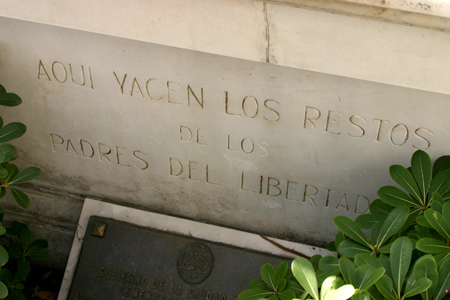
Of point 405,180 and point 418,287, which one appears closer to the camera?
point 418,287

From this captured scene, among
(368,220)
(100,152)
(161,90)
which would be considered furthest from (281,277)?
(100,152)

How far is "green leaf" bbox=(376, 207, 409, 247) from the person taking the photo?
2338 millimetres

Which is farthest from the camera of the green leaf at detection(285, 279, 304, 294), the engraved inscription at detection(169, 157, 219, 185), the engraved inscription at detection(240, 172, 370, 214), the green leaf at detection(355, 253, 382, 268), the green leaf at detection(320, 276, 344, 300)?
the engraved inscription at detection(169, 157, 219, 185)

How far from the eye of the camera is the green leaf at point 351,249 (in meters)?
2.35

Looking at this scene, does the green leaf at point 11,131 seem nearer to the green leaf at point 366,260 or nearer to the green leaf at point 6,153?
the green leaf at point 6,153

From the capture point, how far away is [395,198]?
257cm

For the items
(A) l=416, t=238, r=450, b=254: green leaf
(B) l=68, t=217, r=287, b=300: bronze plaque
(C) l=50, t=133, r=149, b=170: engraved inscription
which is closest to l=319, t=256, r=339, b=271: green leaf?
(A) l=416, t=238, r=450, b=254: green leaf

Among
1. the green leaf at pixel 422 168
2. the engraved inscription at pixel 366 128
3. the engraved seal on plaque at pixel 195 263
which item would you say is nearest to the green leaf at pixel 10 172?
the engraved seal on plaque at pixel 195 263

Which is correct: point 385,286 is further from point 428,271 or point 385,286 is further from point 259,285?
point 259,285

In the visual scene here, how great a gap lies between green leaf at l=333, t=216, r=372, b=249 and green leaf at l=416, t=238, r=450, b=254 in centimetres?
24

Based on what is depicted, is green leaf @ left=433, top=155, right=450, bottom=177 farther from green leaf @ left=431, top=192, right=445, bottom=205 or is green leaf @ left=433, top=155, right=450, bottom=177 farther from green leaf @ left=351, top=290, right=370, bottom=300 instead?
green leaf @ left=351, top=290, right=370, bottom=300

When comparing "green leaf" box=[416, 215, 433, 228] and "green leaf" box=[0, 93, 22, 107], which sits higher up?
"green leaf" box=[0, 93, 22, 107]

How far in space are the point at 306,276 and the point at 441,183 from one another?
840mm

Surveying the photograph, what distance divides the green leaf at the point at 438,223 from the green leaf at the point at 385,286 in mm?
316
